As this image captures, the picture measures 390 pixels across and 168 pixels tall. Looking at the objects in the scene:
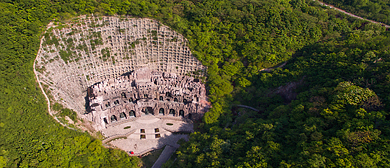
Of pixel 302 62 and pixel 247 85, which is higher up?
pixel 302 62

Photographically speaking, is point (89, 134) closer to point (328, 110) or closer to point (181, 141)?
point (181, 141)

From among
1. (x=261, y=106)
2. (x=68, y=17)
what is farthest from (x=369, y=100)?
(x=68, y=17)

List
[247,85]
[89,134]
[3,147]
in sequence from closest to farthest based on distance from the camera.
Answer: [3,147] → [89,134] → [247,85]

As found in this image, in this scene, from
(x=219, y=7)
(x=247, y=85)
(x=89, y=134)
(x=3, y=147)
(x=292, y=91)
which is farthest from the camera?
(x=219, y=7)

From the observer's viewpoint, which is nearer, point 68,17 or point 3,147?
point 3,147

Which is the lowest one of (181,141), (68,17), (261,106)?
(181,141)

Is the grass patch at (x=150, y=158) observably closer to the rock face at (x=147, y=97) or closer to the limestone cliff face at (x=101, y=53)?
the rock face at (x=147, y=97)

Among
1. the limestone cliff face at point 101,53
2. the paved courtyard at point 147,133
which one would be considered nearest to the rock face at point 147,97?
the paved courtyard at point 147,133

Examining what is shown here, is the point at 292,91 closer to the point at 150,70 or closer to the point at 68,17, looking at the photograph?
the point at 150,70
